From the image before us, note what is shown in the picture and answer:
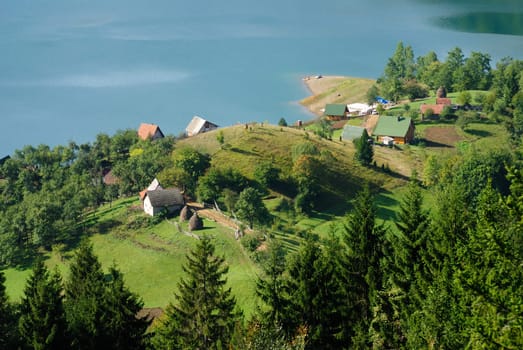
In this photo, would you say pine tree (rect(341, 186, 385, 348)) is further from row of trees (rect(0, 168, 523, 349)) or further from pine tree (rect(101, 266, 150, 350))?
pine tree (rect(101, 266, 150, 350))

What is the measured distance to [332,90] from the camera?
439 feet

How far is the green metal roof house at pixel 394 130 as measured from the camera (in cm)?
8662

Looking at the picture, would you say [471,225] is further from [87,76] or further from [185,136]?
[87,76]

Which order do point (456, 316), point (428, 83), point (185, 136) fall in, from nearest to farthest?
point (456, 316) → point (185, 136) → point (428, 83)

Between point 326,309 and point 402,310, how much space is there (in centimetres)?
386

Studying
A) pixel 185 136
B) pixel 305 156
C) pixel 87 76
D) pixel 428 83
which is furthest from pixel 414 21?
pixel 305 156

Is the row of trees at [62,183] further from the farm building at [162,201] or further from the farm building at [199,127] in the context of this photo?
the farm building at [199,127]

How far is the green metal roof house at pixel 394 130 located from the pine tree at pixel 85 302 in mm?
60287

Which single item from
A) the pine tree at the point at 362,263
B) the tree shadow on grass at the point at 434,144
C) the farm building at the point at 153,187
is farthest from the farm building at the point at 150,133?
the pine tree at the point at 362,263

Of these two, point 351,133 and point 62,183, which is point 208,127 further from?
point 62,183

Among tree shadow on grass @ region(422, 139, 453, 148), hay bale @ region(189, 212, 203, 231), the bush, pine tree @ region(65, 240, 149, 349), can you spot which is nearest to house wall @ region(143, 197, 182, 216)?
hay bale @ region(189, 212, 203, 231)

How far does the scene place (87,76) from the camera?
13875cm

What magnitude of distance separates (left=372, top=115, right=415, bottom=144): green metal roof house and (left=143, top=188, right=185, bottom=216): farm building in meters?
38.6

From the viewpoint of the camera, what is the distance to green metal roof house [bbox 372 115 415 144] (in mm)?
86625
